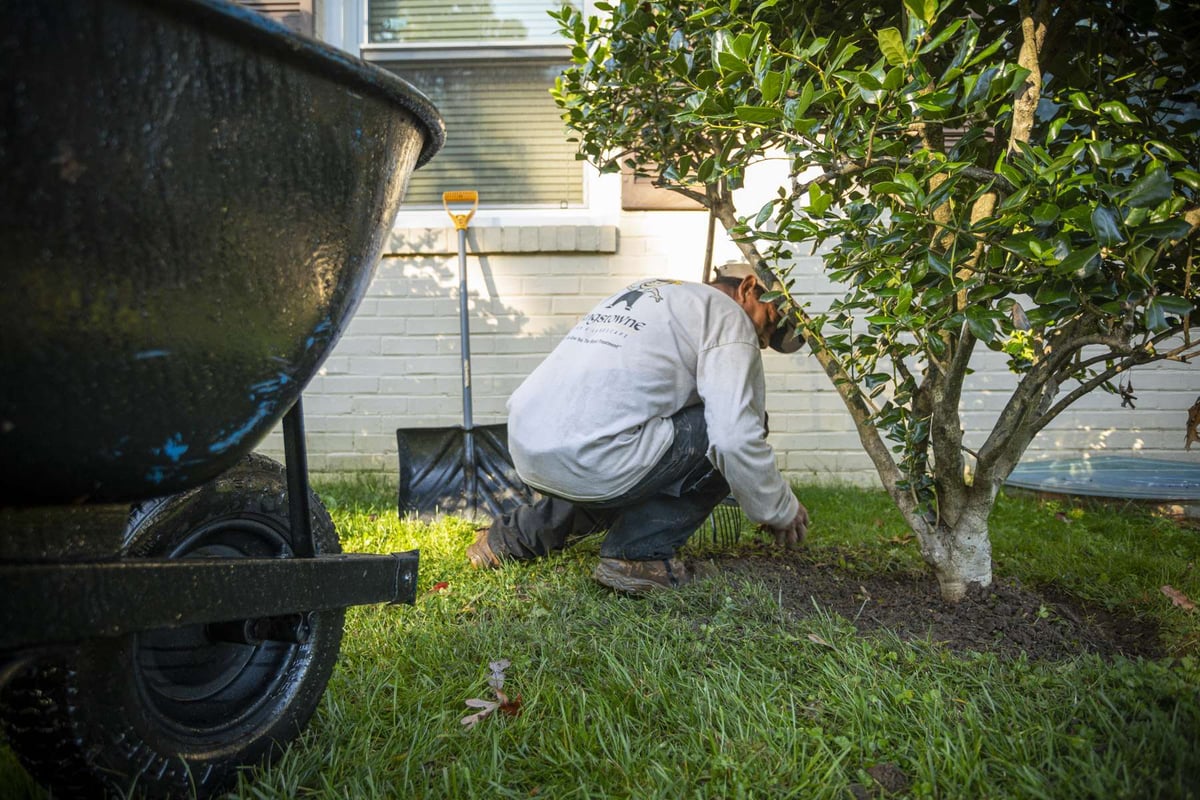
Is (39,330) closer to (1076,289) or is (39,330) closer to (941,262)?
(941,262)

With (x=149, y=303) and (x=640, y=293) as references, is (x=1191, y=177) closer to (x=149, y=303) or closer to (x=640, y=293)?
(x=640, y=293)

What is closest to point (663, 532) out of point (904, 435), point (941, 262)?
point (904, 435)

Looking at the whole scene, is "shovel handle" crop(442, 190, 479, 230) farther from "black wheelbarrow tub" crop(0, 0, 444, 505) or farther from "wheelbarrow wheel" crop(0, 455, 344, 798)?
"black wheelbarrow tub" crop(0, 0, 444, 505)

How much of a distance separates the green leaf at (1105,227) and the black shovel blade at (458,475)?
268 cm

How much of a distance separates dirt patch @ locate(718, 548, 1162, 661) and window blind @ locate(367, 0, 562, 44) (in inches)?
126

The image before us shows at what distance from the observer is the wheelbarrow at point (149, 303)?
32.3 inches

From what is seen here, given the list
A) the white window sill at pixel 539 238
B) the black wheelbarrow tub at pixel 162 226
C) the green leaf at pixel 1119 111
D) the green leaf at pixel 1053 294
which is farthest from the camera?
the white window sill at pixel 539 238

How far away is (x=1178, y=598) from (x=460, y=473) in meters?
2.67

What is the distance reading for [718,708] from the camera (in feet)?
5.49

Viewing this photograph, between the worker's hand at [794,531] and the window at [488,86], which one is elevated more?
the window at [488,86]

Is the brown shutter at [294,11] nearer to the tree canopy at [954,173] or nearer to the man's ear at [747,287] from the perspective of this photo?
the tree canopy at [954,173]

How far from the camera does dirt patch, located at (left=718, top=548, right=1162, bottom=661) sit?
2.01 meters

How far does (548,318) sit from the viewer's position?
4.48 metres

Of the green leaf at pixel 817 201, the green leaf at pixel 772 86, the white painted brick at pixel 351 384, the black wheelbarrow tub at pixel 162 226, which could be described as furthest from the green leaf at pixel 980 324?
Answer: the white painted brick at pixel 351 384
